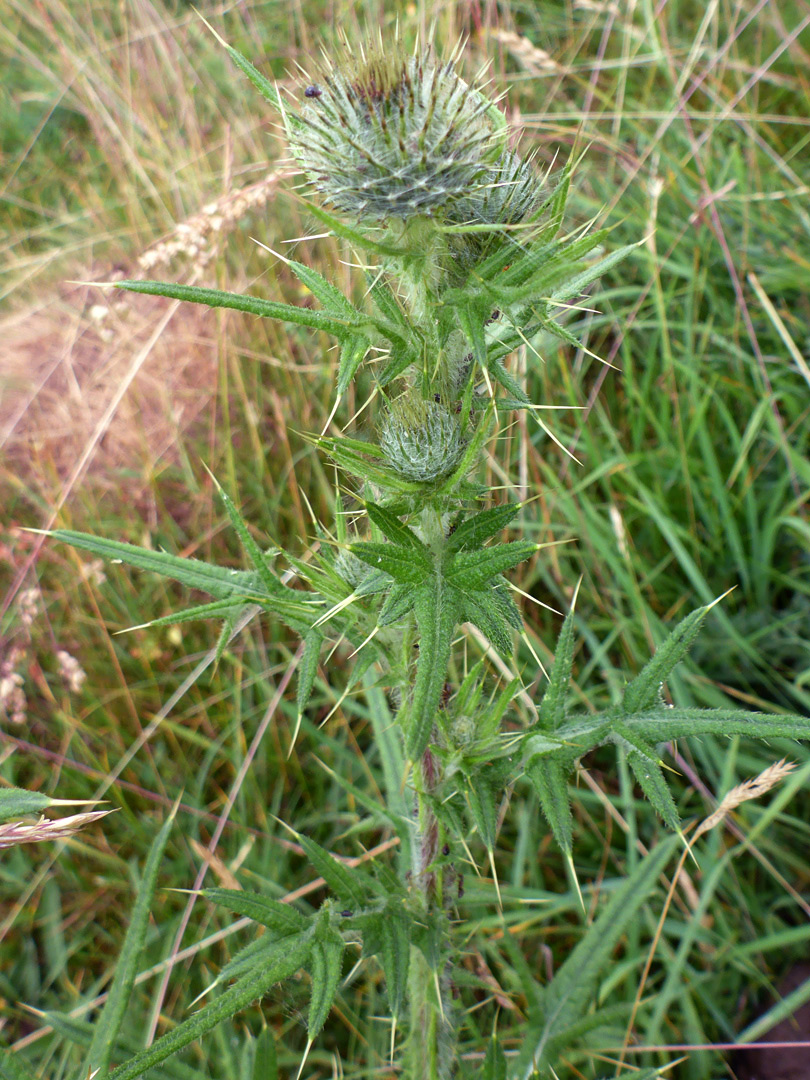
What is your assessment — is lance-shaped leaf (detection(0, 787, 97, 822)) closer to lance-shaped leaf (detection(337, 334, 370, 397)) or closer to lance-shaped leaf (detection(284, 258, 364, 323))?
lance-shaped leaf (detection(337, 334, 370, 397))

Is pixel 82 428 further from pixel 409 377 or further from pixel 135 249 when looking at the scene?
pixel 409 377

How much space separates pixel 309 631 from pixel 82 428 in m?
2.60

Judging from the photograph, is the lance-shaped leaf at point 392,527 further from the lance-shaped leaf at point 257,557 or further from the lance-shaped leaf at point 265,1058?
the lance-shaped leaf at point 265,1058

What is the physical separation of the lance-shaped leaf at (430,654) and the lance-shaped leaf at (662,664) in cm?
51

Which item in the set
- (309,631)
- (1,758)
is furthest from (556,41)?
(1,758)

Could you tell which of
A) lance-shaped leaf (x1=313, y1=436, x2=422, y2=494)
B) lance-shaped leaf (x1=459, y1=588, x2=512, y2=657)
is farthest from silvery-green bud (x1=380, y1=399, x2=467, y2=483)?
lance-shaped leaf (x1=459, y1=588, x2=512, y2=657)

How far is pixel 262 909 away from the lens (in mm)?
1593

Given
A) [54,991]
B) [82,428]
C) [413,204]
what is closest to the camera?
[413,204]

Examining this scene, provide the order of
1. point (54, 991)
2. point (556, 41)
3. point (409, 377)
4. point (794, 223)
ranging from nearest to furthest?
1. point (409, 377)
2. point (54, 991)
3. point (794, 223)
4. point (556, 41)

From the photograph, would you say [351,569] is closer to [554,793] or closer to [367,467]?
[367,467]

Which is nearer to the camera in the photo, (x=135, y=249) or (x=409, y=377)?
(x=409, y=377)

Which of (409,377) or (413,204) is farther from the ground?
(413,204)

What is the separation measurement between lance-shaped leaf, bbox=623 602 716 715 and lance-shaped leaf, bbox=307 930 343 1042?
778 millimetres

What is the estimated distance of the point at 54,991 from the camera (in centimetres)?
286
